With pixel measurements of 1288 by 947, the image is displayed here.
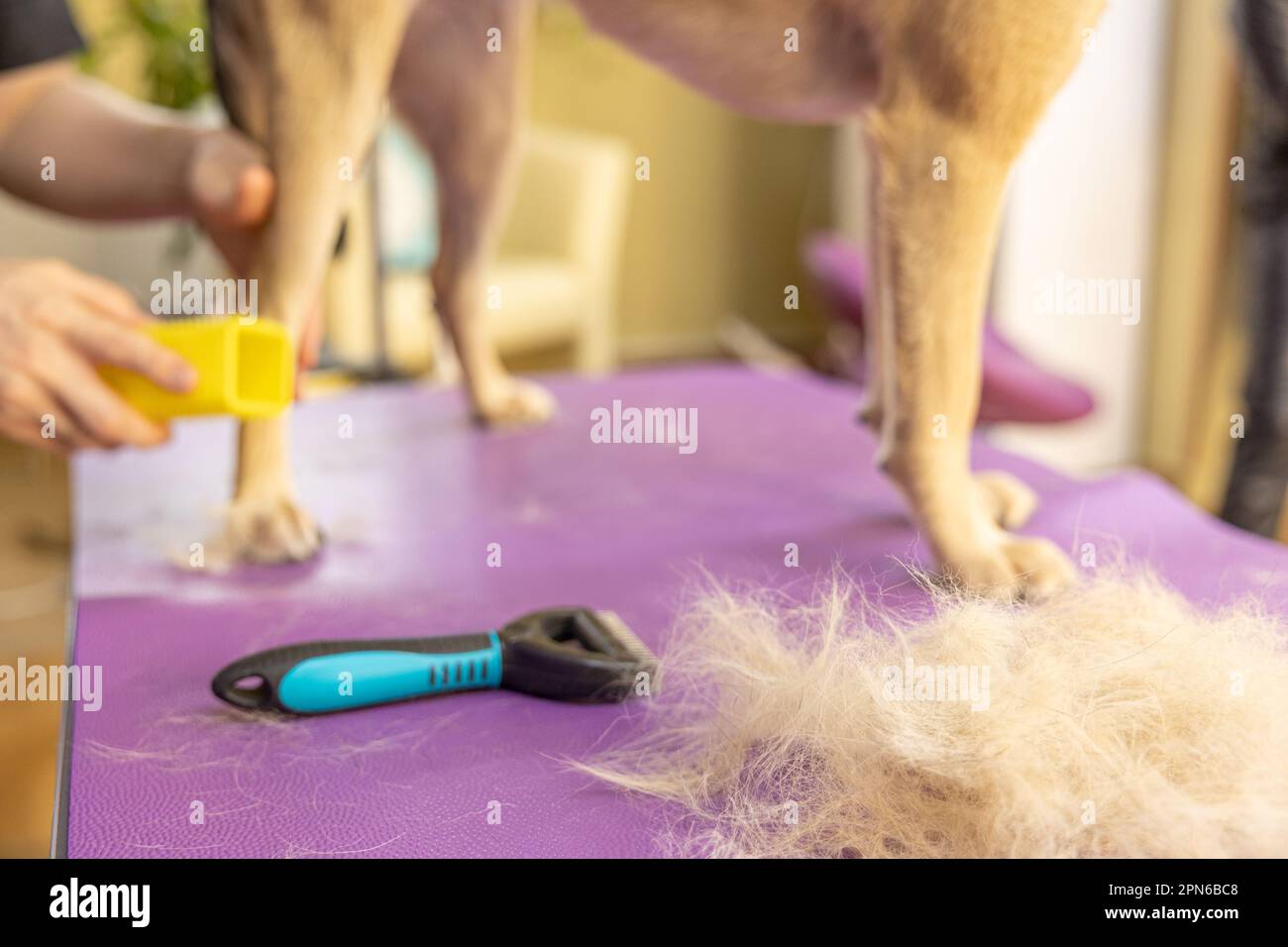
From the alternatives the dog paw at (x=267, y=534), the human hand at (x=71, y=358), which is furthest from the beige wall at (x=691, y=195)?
the human hand at (x=71, y=358)

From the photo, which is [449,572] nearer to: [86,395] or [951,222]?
[86,395]

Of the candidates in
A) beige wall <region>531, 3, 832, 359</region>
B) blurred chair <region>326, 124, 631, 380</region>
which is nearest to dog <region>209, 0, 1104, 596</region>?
blurred chair <region>326, 124, 631, 380</region>

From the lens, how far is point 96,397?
822 mm

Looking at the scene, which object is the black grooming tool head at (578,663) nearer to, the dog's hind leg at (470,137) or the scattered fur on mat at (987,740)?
the scattered fur on mat at (987,740)

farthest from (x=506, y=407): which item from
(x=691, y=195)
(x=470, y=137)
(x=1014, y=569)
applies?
(x=691, y=195)

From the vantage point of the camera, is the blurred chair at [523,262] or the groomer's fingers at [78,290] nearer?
the groomer's fingers at [78,290]

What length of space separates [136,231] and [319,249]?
265 cm

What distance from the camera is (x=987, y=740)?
1.78 ft

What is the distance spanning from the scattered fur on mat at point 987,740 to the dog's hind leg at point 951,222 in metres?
0.16

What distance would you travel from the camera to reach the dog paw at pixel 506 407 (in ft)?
4.80

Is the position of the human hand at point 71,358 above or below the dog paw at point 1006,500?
above

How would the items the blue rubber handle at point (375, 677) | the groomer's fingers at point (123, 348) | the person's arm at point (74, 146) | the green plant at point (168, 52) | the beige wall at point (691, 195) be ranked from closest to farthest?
the blue rubber handle at point (375, 677) < the groomer's fingers at point (123, 348) < the person's arm at point (74, 146) < the green plant at point (168, 52) < the beige wall at point (691, 195)
